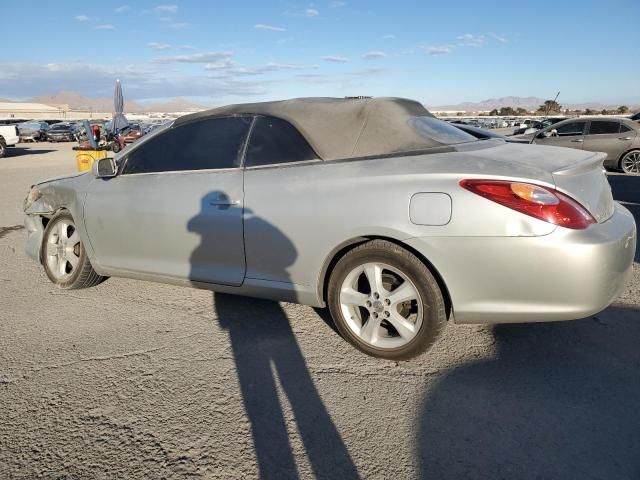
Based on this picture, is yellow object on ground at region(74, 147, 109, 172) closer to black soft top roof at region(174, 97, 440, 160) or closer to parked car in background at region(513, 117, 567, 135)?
black soft top roof at region(174, 97, 440, 160)

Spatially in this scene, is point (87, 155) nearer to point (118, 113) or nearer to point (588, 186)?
point (118, 113)

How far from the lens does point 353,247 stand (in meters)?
2.88

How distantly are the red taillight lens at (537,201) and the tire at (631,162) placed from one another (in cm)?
1117

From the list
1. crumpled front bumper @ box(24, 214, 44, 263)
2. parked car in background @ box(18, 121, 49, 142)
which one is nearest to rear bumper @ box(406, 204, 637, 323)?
crumpled front bumper @ box(24, 214, 44, 263)

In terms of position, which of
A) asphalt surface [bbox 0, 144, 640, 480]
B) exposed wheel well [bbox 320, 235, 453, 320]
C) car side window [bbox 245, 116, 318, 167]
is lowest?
asphalt surface [bbox 0, 144, 640, 480]

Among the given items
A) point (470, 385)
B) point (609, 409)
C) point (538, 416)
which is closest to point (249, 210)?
point (470, 385)

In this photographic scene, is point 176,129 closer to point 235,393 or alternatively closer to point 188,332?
point 188,332

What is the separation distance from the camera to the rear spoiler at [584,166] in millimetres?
2525

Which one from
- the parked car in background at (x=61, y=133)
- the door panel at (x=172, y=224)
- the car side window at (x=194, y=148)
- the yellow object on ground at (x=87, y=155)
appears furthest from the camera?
the parked car in background at (x=61, y=133)

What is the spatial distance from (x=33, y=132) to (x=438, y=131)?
42.3m

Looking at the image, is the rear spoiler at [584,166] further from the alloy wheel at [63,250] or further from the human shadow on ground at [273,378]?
the alloy wheel at [63,250]

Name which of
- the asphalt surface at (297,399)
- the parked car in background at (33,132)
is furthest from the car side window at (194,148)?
the parked car in background at (33,132)

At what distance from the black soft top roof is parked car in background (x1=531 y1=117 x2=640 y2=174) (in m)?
10.5

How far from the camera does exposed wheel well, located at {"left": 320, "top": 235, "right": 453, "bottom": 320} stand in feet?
8.68
